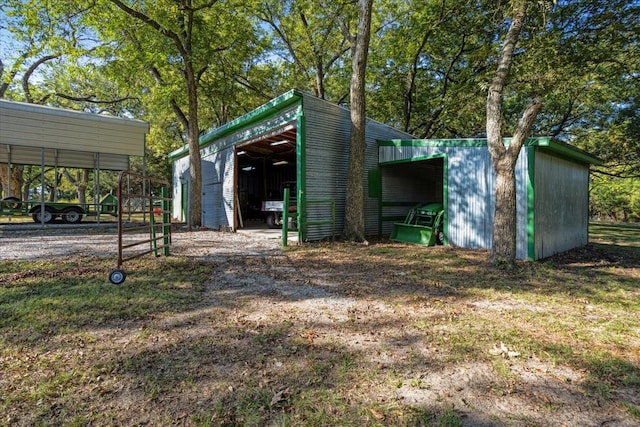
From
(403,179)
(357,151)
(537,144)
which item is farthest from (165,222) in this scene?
A: (403,179)

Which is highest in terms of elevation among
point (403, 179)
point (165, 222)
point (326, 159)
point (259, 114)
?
point (259, 114)

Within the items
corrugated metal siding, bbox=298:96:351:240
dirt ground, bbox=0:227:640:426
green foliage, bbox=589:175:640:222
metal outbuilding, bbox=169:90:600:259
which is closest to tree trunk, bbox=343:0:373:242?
metal outbuilding, bbox=169:90:600:259

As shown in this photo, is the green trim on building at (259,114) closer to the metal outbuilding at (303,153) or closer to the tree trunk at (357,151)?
the metal outbuilding at (303,153)

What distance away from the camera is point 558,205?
25.2ft

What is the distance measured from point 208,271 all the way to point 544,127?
1874cm

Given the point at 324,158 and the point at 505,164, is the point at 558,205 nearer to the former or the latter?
the point at 505,164

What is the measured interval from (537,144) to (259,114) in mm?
7374

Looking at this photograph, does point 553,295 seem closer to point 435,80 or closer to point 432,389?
point 432,389

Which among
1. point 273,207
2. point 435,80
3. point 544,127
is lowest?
point 273,207

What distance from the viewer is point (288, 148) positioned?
13.7 m

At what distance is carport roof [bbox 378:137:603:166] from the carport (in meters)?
9.92

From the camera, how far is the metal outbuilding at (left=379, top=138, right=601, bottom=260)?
669 centimetres

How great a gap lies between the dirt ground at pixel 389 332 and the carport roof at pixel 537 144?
13.3 ft

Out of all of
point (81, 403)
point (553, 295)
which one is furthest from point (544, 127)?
point (81, 403)
